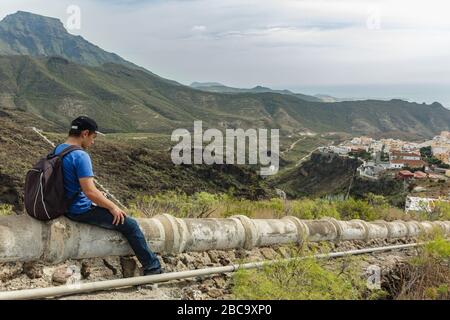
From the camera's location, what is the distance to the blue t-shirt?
4.26m

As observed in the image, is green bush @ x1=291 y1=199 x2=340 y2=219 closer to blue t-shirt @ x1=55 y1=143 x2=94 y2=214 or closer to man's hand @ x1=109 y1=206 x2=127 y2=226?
man's hand @ x1=109 y1=206 x2=127 y2=226

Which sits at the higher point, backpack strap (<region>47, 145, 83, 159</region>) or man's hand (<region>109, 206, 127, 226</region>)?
backpack strap (<region>47, 145, 83, 159</region>)

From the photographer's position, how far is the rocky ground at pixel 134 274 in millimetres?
4023

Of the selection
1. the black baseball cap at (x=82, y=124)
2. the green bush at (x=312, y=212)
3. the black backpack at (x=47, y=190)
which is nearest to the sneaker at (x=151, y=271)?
the black backpack at (x=47, y=190)

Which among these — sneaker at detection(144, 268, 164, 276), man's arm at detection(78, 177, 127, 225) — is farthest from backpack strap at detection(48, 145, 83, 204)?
sneaker at detection(144, 268, 164, 276)

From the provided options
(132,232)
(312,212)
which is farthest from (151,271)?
(312,212)

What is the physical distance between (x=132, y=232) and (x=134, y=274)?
1.46ft

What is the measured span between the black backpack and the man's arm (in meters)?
0.16

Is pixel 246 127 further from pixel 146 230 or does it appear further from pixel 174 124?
pixel 146 230

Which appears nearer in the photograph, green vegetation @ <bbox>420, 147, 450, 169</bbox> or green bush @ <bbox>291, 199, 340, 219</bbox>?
green bush @ <bbox>291, 199, 340, 219</bbox>

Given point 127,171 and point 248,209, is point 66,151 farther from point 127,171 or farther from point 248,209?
point 127,171

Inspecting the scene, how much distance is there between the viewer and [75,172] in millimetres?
4297
